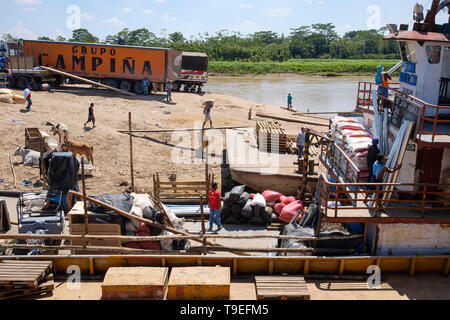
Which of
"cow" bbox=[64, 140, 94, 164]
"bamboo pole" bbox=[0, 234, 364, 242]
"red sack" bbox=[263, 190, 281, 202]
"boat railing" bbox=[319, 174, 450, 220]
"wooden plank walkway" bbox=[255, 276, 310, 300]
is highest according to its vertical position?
"boat railing" bbox=[319, 174, 450, 220]

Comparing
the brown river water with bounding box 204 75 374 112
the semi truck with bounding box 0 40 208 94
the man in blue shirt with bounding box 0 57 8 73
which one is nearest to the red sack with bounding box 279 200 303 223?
the semi truck with bounding box 0 40 208 94

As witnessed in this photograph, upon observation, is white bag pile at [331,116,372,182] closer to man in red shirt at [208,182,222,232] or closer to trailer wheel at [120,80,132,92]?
man in red shirt at [208,182,222,232]

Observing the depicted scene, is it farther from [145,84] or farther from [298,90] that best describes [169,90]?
[298,90]

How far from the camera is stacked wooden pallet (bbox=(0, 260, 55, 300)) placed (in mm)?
9164

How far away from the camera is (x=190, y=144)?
2422 centimetres

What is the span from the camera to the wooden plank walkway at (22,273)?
9.15 meters

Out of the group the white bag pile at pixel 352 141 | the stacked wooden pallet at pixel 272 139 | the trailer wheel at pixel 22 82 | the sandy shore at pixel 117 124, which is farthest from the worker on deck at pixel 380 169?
the trailer wheel at pixel 22 82

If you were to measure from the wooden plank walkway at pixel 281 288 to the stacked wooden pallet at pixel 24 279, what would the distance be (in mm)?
4269

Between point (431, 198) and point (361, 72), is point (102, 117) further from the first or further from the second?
point (361, 72)

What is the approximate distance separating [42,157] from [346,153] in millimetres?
10647

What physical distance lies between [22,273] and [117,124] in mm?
17831
